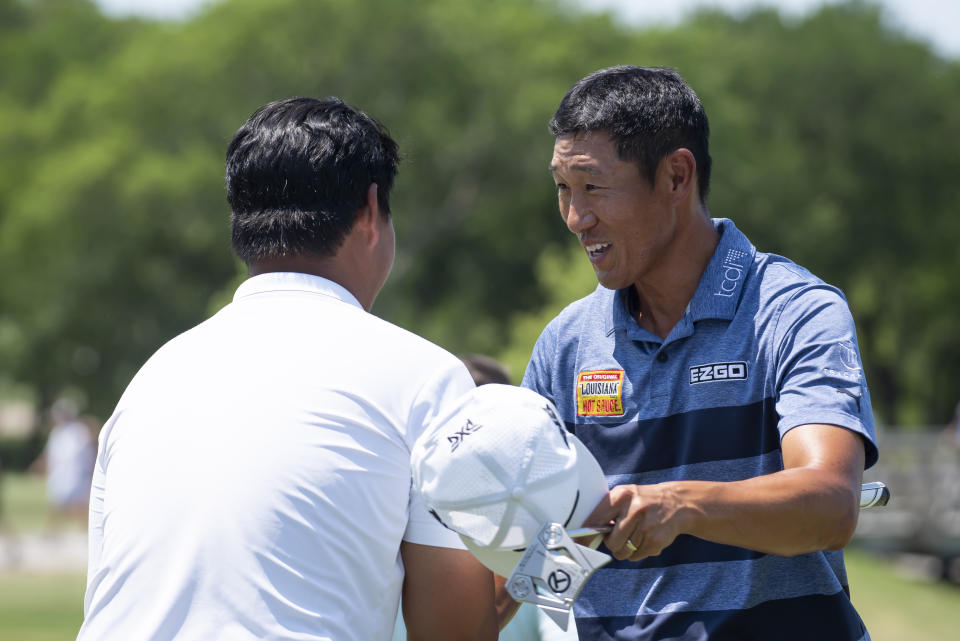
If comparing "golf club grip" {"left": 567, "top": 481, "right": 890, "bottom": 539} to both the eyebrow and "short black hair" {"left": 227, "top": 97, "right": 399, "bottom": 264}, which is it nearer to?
the eyebrow

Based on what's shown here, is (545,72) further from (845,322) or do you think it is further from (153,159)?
(845,322)

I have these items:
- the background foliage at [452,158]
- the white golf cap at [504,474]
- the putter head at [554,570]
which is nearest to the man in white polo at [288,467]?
the white golf cap at [504,474]

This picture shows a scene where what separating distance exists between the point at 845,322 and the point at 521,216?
3537 centimetres

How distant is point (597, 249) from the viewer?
3062mm

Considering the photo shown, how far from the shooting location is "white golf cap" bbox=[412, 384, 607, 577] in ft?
7.11

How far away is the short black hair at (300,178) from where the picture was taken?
268 cm

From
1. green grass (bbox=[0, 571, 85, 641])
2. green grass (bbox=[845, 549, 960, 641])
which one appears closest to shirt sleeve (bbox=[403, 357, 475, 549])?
A: green grass (bbox=[0, 571, 85, 641])

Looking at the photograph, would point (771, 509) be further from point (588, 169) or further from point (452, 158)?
point (452, 158)

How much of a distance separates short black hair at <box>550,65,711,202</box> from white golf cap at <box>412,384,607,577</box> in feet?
3.08

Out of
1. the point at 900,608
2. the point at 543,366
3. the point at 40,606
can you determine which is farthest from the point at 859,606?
the point at 543,366

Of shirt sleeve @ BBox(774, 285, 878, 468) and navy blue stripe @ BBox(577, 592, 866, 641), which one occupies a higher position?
shirt sleeve @ BBox(774, 285, 878, 468)

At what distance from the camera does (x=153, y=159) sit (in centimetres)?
3522

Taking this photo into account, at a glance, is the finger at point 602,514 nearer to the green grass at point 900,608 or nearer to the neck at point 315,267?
the neck at point 315,267

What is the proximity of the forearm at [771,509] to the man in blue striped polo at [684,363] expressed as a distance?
0.71 feet
